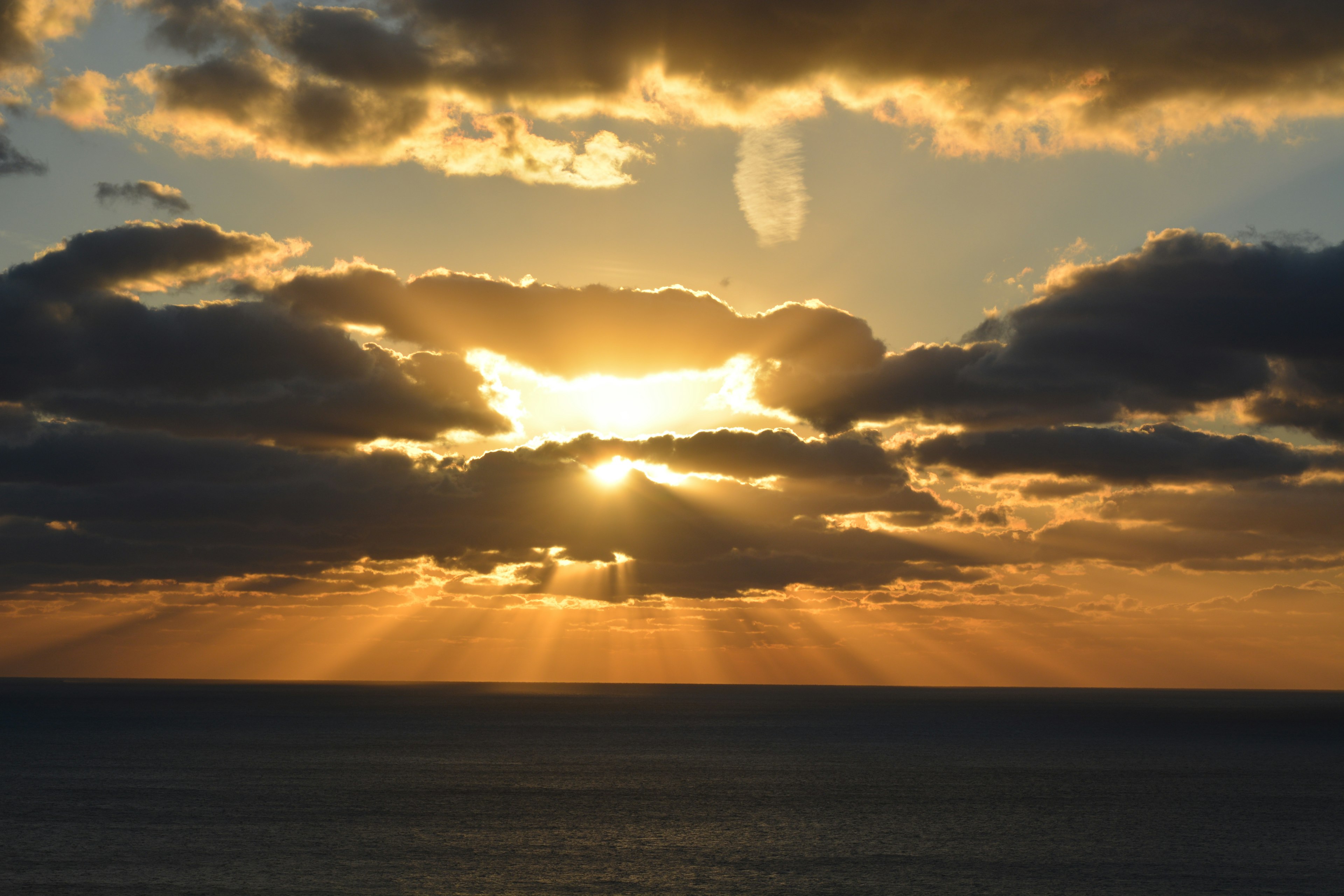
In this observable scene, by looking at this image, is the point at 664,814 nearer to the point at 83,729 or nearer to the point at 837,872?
the point at 837,872

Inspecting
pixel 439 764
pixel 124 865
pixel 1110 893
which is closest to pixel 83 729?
pixel 439 764

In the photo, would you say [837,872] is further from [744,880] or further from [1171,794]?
[1171,794]

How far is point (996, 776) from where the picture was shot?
4328 inches

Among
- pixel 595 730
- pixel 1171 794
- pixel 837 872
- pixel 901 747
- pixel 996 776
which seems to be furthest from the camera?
pixel 595 730

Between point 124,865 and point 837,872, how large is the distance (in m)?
36.4

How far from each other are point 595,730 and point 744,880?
137 metres

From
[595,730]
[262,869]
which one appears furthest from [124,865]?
[595,730]

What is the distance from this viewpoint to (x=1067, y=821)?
254 ft

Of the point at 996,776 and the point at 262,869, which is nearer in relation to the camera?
the point at 262,869

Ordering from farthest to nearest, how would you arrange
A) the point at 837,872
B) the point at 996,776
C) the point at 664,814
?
the point at 996,776
the point at 664,814
the point at 837,872

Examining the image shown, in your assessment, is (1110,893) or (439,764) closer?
(1110,893)

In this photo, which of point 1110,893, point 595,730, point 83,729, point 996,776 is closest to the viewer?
point 1110,893

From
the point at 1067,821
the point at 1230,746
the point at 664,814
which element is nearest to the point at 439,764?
the point at 664,814

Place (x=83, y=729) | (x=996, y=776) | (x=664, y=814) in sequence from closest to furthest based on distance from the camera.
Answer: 1. (x=664, y=814)
2. (x=996, y=776)
3. (x=83, y=729)
